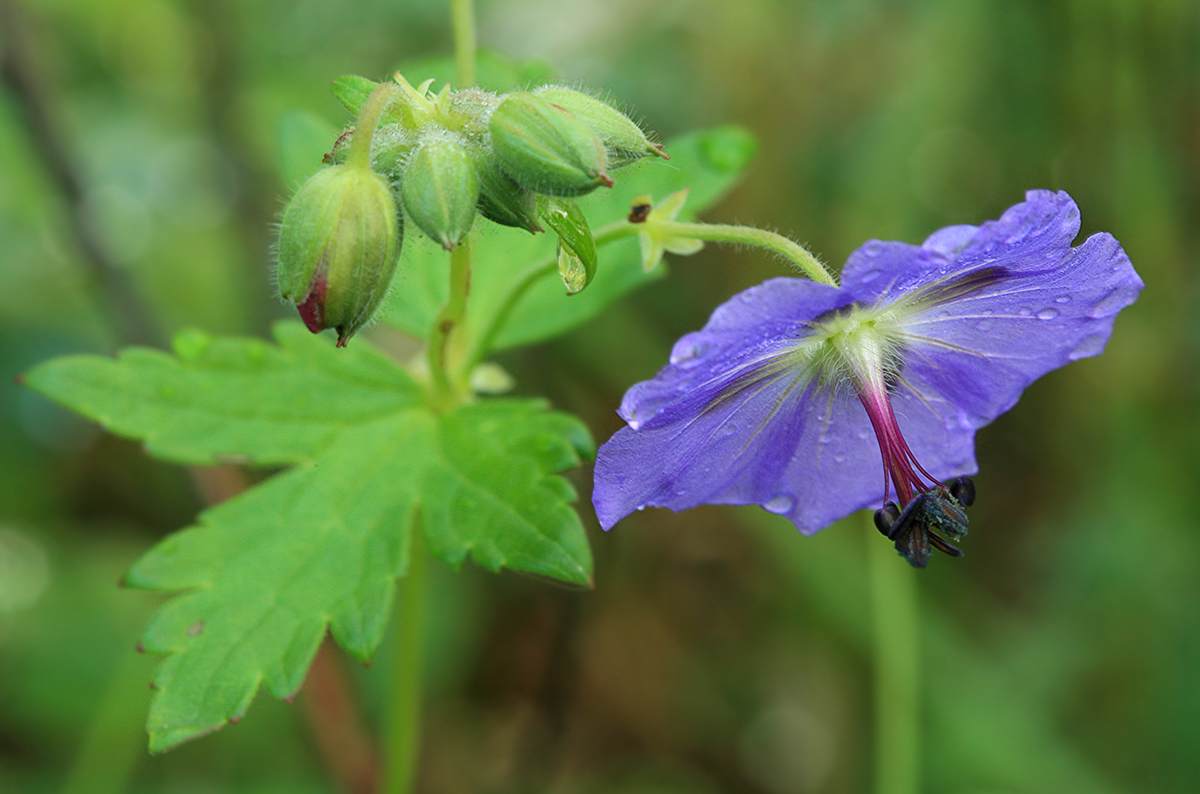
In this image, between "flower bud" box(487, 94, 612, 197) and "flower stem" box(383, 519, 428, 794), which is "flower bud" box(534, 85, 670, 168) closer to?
"flower bud" box(487, 94, 612, 197)

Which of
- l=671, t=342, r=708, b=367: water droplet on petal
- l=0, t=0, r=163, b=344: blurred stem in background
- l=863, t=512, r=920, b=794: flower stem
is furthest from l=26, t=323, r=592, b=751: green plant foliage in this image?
l=863, t=512, r=920, b=794: flower stem

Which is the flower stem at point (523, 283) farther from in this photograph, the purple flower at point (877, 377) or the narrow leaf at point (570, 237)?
the purple flower at point (877, 377)

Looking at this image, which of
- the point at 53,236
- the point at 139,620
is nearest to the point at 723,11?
the point at 53,236

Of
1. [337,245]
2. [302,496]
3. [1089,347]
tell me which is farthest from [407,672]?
[1089,347]

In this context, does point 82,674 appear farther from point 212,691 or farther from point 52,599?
point 212,691

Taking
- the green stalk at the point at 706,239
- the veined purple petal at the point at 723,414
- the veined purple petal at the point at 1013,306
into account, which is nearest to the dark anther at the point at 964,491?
the veined purple petal at the point at 1013,306

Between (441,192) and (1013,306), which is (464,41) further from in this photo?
(1013,306)
